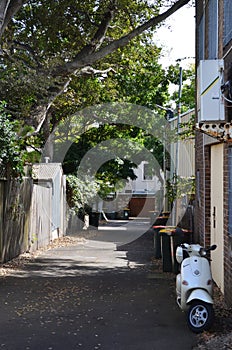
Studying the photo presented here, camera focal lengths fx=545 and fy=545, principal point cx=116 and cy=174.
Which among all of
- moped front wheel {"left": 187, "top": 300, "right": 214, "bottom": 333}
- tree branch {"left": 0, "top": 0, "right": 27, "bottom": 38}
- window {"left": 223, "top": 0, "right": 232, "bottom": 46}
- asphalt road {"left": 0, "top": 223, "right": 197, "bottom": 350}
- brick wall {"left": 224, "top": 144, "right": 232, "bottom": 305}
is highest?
tree branch {"left": 0, "top": 0, "right": 27, "bottom": 38}

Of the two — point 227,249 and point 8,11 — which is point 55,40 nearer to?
point 8,11

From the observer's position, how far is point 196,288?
23.0 ft

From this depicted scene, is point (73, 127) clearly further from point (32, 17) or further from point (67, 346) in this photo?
point (67, 346)

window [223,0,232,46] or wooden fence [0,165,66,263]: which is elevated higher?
window [223,0,232,46]

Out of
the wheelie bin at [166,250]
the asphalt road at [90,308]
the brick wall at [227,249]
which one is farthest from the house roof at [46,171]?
the brick wall at [227,249]

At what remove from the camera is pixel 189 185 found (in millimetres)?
17750

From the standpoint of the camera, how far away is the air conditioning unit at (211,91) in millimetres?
8008

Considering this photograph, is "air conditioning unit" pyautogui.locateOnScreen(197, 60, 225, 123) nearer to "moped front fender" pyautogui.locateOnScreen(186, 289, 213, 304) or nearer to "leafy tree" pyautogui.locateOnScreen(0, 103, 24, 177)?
"moped front fender" pyautogui.locateOnScreen(186, 289, 213, 304)

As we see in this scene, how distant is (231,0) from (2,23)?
4.89 m

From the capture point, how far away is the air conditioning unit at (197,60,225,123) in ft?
26.3

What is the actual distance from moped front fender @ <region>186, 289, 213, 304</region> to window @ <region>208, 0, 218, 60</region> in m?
4.29

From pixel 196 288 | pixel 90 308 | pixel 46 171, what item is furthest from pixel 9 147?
pixel 46 171

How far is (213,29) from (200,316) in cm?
546

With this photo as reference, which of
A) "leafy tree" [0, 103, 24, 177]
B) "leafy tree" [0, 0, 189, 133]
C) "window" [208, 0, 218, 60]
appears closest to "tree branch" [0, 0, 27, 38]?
"leafy tree" [0, 103, 24, 177]
